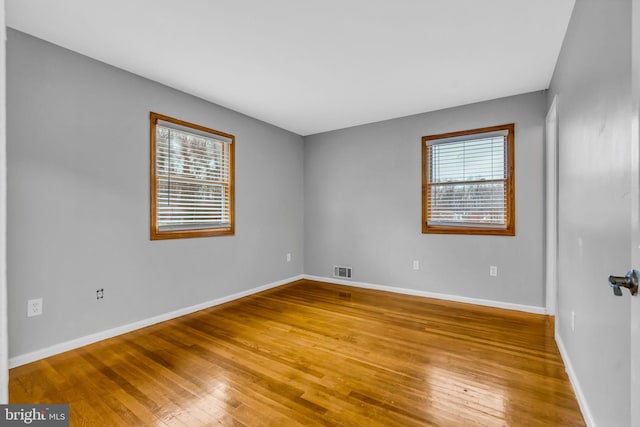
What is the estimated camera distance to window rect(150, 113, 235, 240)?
10.2ft

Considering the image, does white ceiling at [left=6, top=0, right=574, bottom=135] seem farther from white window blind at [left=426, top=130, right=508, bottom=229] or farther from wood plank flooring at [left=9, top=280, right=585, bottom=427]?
wood plank flooring at [left=9, top=280, right=585, bottom=427]

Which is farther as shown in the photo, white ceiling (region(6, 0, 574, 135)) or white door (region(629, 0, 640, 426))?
white ceiling (region(6, 0, 574, 135))

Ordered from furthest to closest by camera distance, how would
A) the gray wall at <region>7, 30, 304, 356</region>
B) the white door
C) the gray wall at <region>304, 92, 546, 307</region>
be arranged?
the gray wall at <region>304, 92, 546, 307</region>, the gray wall at <region>7, 30, 304, 356</region>, the white door

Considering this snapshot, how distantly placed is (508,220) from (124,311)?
422 centimetres

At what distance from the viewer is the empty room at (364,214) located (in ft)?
5.36

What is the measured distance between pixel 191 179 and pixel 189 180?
3 centimetres

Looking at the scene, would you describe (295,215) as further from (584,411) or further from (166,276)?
(584,411)

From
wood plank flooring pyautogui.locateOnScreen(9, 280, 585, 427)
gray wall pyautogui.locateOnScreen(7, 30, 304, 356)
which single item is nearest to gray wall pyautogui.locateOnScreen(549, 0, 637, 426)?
wood plank flooring pyautogui.locateOnScreen(9, 280, 585, 427)

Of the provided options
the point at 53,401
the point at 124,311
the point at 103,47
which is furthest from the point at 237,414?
the point at 103,47

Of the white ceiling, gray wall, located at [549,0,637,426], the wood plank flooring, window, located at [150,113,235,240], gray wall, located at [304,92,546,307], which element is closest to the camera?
gray wall, located at [549,0,637,426]

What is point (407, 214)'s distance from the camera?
417 cm

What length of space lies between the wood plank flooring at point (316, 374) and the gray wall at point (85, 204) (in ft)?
1.01

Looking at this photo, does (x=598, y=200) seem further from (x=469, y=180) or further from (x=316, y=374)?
(x=469, y=180)

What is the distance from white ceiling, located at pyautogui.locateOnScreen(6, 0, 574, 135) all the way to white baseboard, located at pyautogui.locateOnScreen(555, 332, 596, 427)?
2.41 m
